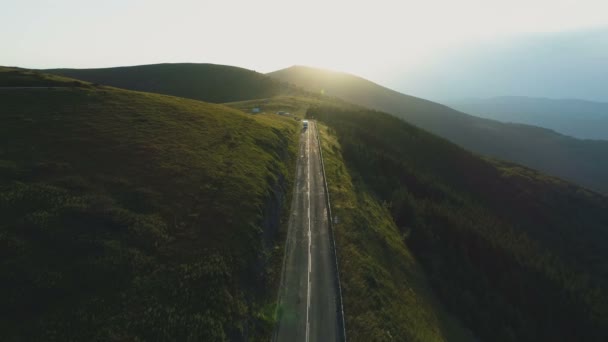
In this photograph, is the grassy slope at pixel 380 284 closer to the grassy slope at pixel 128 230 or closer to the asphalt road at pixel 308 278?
the asphalt road at pixel 308 278

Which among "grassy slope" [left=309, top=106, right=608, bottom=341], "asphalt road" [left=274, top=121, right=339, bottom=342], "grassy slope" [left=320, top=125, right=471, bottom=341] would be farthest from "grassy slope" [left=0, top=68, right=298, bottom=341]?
"grassy slope" [left=309, top=106, right=608, bottom=341]

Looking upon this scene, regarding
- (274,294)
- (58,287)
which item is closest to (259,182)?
(274,294)

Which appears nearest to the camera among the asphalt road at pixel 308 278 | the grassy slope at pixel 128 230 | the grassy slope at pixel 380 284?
the grassy slope at pixel 128 230

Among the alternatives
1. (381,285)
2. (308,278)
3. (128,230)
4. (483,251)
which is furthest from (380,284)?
(483,251)

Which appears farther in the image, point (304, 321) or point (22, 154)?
point (22, 154)

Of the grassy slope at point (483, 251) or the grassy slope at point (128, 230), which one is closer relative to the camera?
the grassy slope at point (128, 230)

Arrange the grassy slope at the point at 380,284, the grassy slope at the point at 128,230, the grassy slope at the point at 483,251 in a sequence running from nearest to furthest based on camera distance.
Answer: the grassy slope at the point at 128,230, the grassy slope at the point at 380,284, the grassy slope at the point at 483,251

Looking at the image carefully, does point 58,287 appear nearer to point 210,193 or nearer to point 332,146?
point 210,193

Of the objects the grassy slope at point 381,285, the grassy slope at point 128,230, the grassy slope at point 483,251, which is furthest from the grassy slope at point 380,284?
the grassy slope at point 128,230
